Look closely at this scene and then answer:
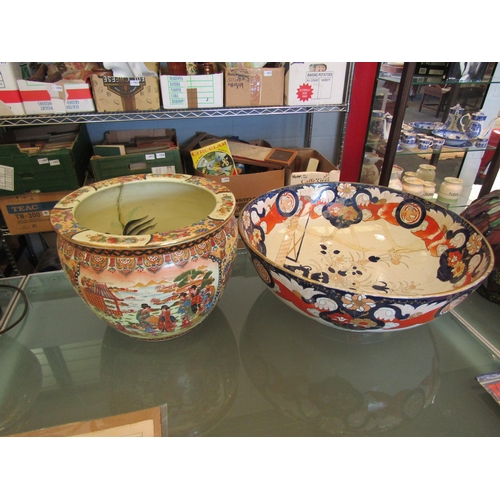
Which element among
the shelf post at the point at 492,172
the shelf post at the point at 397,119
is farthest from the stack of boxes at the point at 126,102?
the shelf post at the point at 492,172

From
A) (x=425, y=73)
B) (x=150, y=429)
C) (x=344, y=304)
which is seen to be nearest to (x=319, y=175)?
(x=425, y=73)

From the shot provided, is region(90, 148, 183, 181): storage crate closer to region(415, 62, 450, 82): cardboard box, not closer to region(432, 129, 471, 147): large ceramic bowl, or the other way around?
region(415, 62, 450, 82): cardboard box

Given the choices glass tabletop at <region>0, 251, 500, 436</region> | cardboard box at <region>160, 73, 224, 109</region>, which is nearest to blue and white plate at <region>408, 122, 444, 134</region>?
cardboard box at <region>160, 73, 224, 109</region>

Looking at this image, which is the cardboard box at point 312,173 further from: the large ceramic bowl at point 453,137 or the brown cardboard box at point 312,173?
the large ceramic bowl at point 453,137

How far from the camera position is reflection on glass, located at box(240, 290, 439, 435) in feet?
1.78

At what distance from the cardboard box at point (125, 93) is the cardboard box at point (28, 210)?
338 millimetres

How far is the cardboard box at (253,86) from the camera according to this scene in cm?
125

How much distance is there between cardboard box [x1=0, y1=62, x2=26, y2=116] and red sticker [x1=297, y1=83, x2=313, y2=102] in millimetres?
900

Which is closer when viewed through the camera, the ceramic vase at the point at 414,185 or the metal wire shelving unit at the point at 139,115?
the metal wire shelving unit at the point at 139,115

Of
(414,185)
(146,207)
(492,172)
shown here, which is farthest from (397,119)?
(146,207)

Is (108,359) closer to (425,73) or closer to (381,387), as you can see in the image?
(381,387)

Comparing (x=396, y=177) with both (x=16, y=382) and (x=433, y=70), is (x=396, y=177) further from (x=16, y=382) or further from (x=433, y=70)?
(x=16, y=382)

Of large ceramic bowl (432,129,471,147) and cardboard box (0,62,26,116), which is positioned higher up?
cardboard box (0,62,26,116)

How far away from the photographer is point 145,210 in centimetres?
70
